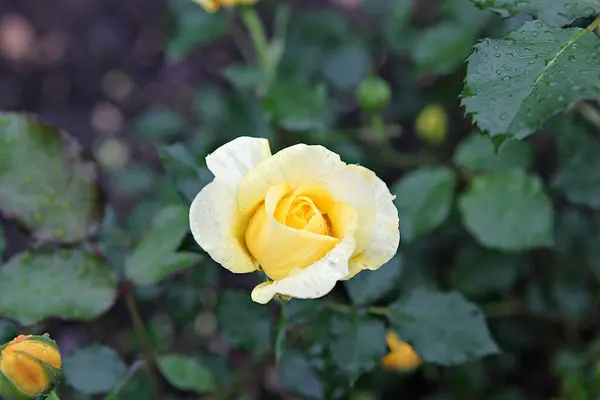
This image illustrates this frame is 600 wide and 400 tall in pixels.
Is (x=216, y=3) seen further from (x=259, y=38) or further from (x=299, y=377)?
A: (x=299, y=377)

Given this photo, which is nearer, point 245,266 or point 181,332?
point 245,266

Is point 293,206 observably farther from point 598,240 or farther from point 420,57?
point 598,240

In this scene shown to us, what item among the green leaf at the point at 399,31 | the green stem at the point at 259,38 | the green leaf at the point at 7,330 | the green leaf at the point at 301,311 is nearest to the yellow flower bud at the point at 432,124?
the green leaf at the point at 399,31

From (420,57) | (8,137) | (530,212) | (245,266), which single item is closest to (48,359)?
(245,266)

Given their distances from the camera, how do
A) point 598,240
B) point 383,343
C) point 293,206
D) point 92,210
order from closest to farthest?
point 293,206, point 383,343, point 92,210, point 598,240

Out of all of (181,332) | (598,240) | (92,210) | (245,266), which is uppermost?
(245,266)
